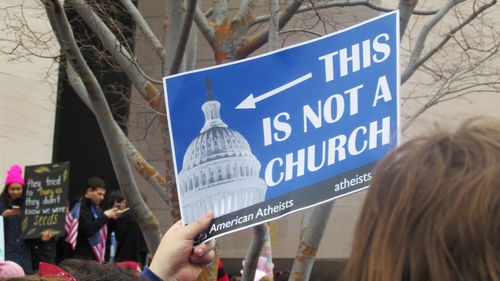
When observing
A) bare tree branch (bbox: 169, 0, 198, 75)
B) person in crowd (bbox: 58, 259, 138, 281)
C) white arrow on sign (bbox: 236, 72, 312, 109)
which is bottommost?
person in crowd (bbox: 58, 259, 138, 281)

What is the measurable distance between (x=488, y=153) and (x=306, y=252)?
3.29m

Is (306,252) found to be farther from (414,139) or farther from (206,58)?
(206,58)

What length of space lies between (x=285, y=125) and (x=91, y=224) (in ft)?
17.6

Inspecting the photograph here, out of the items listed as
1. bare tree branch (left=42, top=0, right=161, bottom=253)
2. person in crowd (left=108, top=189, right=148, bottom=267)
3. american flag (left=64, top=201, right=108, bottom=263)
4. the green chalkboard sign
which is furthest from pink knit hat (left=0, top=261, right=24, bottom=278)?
person in crowd (left=108, top=189, right=148, bottom=267)

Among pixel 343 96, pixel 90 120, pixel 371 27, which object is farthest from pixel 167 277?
pixel 90 120

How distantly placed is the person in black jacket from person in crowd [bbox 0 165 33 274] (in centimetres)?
62

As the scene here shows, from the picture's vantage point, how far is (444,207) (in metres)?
1.04

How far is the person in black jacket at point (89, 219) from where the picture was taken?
736cm

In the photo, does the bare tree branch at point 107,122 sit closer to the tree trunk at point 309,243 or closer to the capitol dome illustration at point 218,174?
Result: the tree trunk at point 309,243

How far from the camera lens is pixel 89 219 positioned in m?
7.40

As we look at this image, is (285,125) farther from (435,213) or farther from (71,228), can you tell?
(71,228)

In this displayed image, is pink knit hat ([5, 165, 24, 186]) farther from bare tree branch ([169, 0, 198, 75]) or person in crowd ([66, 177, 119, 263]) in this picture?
bare tree branch ([169, 0, 198, 75])

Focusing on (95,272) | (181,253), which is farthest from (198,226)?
(95,272)

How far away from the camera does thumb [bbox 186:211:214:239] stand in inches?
91.7
